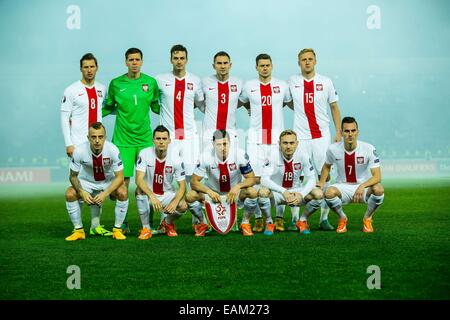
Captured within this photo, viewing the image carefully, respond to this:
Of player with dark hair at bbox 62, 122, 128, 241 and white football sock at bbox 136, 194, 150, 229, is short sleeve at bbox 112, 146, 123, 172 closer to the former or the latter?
player with dark hair at bbox 62, 122, 128, 241

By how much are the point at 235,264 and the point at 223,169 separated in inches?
70.0

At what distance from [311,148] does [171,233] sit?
1647 millimetres

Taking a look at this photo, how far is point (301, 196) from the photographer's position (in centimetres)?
671

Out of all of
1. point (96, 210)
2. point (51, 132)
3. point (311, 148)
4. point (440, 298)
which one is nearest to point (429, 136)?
point (51, 132)

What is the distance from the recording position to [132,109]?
23.5ft

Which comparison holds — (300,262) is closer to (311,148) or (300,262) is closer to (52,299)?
(52,299)

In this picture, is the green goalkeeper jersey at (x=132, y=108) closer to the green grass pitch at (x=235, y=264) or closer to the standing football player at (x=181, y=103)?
the standing football player at (x=181, y=103)

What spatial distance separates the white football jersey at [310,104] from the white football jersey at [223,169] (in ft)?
2.85

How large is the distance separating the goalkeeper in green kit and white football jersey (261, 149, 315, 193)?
1209 mm

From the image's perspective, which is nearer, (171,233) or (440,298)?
(440,298)

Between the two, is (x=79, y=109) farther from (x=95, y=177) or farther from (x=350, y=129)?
(x=350, y=129)

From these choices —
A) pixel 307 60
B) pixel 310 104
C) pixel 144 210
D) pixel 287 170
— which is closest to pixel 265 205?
pixel 287 170

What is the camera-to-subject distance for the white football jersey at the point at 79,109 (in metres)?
7.14
